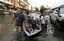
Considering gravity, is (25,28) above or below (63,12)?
below

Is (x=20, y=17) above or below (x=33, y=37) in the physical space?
above

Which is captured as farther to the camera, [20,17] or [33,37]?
[20,17]

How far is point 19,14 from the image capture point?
12703 mm

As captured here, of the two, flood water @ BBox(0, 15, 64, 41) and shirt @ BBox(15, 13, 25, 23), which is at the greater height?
shirt @ BBox(15, 13, 25, 23)

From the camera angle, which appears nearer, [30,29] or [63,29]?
[30,29]

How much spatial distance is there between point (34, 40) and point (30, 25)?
2416 millimetres

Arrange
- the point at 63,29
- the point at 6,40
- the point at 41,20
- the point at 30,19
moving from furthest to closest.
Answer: the point at 41,20 < the point at 63,29 < the point at 30,19 < the point at 6,40

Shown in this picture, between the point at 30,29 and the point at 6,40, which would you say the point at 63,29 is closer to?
the point at 30,29

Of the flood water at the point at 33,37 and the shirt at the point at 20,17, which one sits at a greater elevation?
the shirt at the point at 20,17

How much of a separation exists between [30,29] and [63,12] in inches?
161

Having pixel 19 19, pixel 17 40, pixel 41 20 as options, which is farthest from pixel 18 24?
pixel 41 20

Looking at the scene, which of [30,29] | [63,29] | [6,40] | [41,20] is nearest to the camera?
[6,40]

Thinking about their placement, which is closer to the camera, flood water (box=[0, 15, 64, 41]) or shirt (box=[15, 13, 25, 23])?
flood water (box=[0, 15, 64, 41])

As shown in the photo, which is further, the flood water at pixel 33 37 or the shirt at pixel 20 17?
the shirt at pixel 20 17
